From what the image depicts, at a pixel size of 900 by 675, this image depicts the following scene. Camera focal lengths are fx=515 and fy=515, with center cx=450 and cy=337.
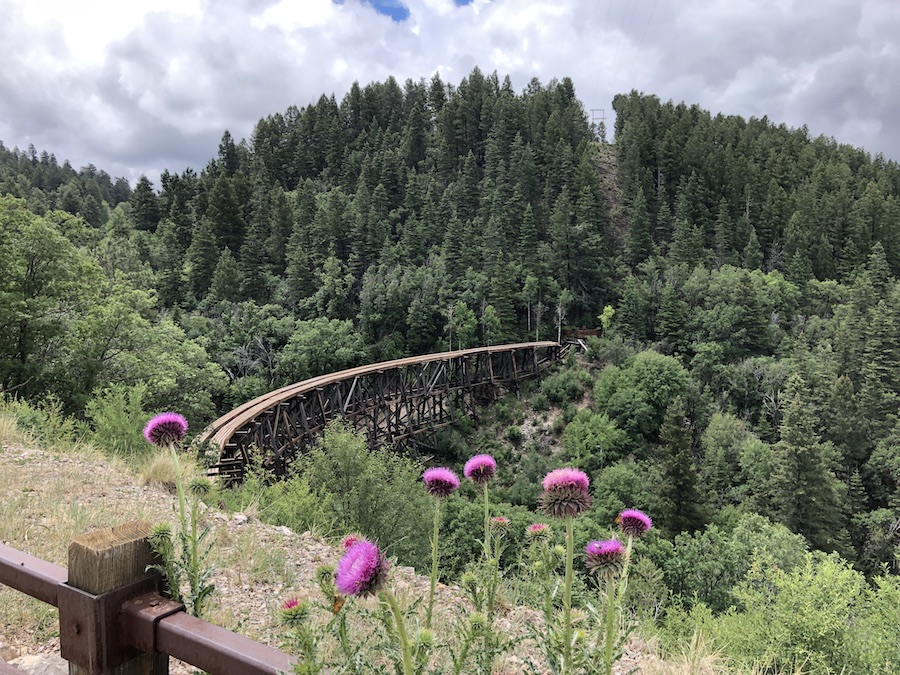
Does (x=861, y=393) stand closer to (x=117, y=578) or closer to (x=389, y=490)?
(x=389, y=490)

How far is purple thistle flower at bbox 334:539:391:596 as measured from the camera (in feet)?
3.79

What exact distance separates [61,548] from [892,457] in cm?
3608

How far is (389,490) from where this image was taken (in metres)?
11.6

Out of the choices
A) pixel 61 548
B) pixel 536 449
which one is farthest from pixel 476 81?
pixel 61 548

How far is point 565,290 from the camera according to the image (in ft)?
134

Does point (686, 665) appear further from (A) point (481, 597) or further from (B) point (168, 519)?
(B) point (168, 519)

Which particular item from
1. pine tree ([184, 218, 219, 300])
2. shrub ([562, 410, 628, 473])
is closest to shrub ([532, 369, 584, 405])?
shrub ([562, 410, 628, 473])

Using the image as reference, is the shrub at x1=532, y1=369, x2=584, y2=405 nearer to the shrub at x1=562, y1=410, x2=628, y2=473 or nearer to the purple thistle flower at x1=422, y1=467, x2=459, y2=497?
the shrub at x1=562, y1=410, x2=628, y2=473

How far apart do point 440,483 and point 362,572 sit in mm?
950

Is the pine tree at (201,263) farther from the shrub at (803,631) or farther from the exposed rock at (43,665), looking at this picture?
the exposed rock at (43,665)

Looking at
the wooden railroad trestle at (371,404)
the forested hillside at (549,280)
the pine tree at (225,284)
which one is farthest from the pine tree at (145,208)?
the wooden railroad trestle at (371,404)

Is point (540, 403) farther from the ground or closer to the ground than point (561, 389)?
closer to the ground

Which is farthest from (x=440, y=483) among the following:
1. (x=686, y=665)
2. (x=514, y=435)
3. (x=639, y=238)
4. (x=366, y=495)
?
(x=639, y=238)

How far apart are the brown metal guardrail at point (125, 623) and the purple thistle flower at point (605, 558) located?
1.21 meters
